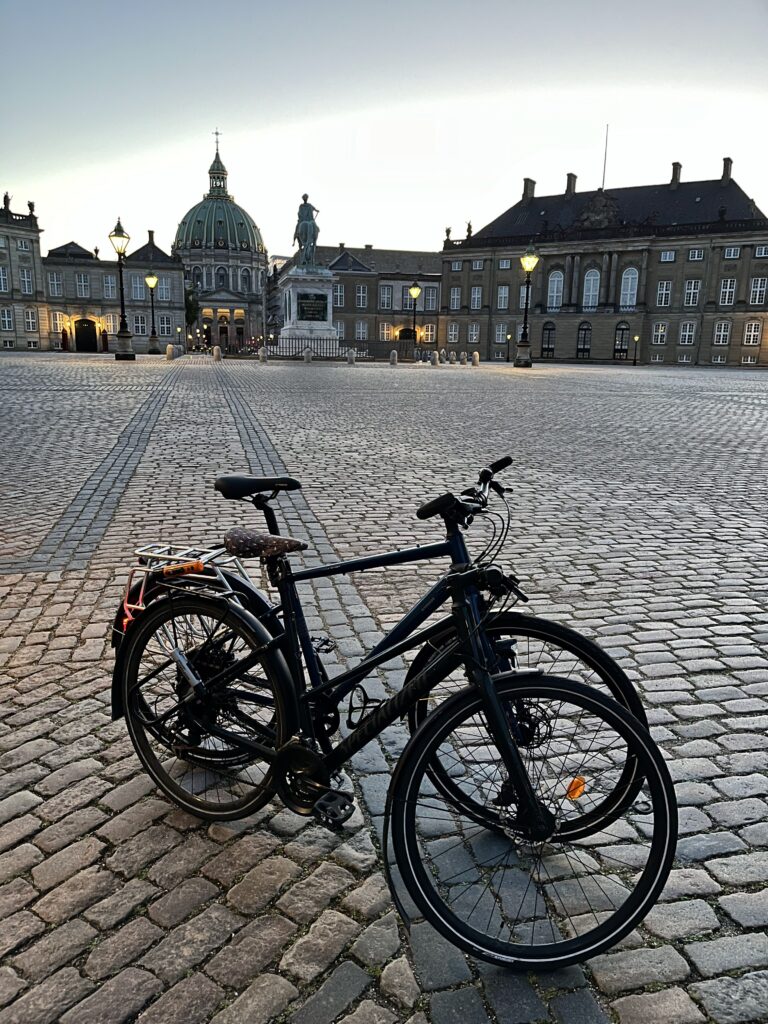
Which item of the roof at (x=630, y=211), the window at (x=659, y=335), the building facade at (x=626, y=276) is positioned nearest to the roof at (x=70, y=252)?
the building facade at (x=626, y=276)

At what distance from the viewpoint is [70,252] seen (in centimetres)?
9688

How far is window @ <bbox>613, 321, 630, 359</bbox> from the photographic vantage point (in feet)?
267

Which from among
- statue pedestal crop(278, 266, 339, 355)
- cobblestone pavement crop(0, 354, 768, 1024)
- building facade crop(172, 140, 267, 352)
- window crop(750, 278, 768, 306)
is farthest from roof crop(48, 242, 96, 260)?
cobblestone pavement crop(0, 354, 768, 1024)

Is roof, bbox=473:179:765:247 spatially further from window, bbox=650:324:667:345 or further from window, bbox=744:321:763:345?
window, bbox=650:324:667:345

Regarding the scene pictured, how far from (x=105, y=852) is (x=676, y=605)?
13.6 ft

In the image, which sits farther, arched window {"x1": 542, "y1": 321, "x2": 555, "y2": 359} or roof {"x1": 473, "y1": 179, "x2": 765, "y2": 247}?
arched window {"x1": 542, "y1": 321, "x2": 555, "y2": 359}

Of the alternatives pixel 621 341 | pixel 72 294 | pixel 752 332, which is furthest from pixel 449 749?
pixel 72 294

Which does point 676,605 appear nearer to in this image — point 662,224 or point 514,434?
point 514,434

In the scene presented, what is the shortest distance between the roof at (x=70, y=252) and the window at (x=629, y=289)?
65339 millimetres

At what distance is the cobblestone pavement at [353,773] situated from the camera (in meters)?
2.25

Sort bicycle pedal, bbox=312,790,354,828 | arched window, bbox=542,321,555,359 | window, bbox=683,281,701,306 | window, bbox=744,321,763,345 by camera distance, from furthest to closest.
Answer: arched window, bbox=542,321,555,359 < window, bbox=683,281,701,306 < window, bbox=744,321,763,345 < bicycle pedal, bbox=312,790,354,828

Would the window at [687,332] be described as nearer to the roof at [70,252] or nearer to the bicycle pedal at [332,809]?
the roof at [70,252]

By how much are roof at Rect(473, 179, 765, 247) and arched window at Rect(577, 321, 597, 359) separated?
33.0 feet

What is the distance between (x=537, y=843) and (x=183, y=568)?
1603mm
